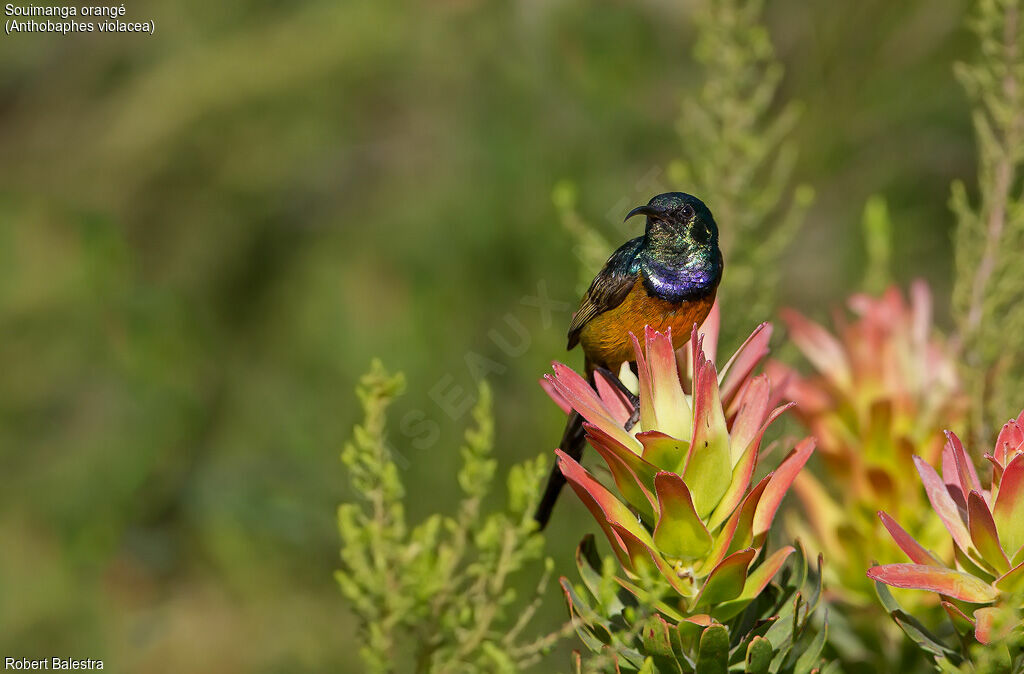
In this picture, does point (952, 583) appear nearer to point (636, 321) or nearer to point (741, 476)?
point (741, 476)

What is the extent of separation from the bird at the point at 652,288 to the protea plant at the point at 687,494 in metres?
0.10

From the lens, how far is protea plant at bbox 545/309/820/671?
736mm

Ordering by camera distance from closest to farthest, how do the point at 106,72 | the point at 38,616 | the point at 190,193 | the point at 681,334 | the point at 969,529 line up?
1. the point at 969,529
2. the point at 681,334
3. the point at 38,616
4. the point at 190,193
5. the point at 106,72

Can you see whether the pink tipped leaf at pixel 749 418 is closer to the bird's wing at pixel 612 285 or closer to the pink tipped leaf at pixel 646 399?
the pink tipped leaf at pixel 646 399

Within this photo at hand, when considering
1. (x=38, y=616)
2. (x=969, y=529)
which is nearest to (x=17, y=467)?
(x=38, y=616)

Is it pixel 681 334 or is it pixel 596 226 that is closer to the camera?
pixel 681 334

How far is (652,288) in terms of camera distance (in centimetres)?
90

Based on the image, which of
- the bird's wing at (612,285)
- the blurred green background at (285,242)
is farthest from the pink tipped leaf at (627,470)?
the blurred green background at (285,242)

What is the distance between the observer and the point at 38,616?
9.46ft

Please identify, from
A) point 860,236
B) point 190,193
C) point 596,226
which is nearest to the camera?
point 596,226

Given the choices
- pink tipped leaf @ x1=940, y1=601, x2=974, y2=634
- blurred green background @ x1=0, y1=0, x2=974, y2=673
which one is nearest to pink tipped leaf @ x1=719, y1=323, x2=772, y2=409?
pink tipped leaf @ x1=940, y1=601, x2=974, y2=634

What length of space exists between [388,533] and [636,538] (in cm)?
29

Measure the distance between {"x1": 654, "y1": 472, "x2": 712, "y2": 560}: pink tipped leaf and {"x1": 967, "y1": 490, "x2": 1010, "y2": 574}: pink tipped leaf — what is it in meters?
0.19

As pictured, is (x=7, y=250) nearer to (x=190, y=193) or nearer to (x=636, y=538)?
(x=190, y=193)
